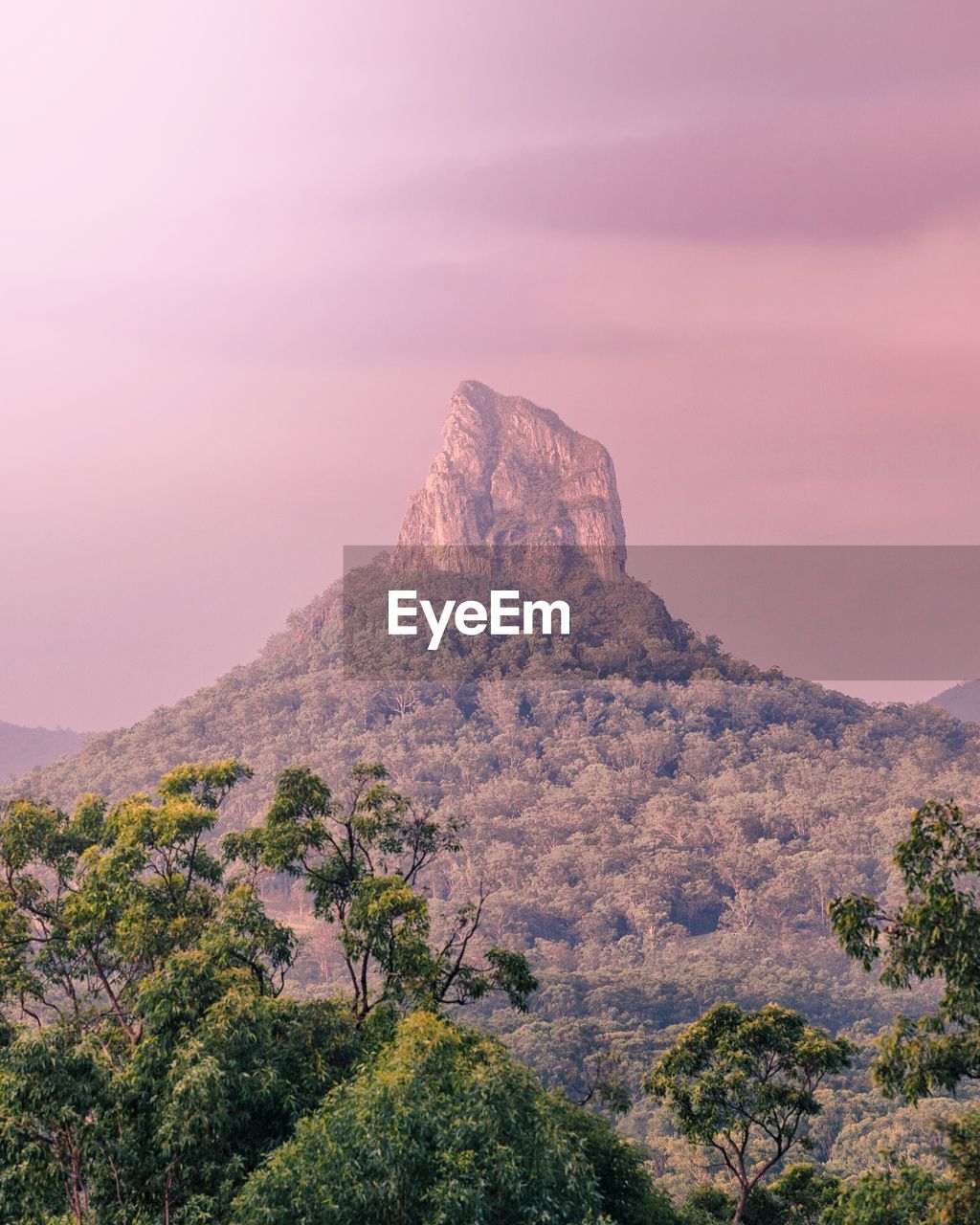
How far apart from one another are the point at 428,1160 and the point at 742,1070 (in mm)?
9628

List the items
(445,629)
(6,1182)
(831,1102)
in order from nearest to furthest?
(6,1182) → (831,1102) → (445,629)

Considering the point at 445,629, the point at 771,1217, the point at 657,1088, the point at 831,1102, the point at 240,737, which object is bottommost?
the point at 831,1102

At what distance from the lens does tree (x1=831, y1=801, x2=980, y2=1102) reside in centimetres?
995

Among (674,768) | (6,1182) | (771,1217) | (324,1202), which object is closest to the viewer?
(324,1202)

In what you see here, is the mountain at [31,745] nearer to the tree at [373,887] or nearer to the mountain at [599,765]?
the mountain at [599,765]

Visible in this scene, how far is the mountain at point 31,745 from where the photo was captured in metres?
174

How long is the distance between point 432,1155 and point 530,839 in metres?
76.5

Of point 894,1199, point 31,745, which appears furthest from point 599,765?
point 31,745

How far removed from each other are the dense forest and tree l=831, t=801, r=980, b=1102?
3666cm

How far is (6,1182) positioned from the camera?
11.5m

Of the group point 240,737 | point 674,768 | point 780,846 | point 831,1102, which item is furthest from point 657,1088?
point 240,737

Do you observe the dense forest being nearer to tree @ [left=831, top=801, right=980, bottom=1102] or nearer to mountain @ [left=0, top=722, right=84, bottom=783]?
tree @ [left=831, top=801, right=980, bottom=1102]

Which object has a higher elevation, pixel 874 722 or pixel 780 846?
pixel 874 722

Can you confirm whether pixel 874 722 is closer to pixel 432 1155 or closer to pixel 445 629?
pixel 445 629
